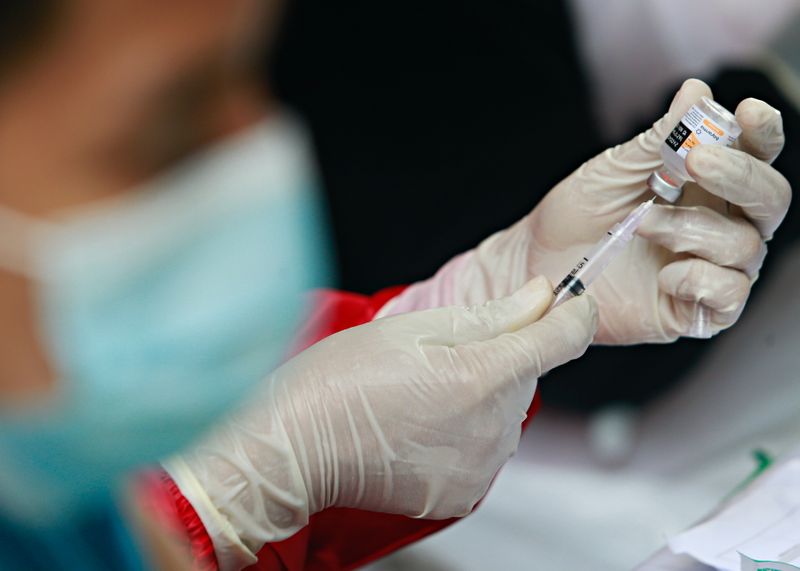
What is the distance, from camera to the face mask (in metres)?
0.54

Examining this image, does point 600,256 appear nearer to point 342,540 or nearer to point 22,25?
point 342,540

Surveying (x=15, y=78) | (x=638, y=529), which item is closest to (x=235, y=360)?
(x=15, y=78)

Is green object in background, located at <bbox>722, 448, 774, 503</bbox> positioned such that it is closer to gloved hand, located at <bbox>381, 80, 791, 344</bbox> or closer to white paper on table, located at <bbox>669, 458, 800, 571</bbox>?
white paper on table, located at <bbox>669, 458, 800, 571</bbox>

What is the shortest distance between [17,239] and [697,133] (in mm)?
533

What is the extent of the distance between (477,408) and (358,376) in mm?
111

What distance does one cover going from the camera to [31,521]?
0.54 m

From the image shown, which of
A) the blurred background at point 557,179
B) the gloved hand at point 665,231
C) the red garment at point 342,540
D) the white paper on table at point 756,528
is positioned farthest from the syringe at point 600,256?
the blurred background at point 557,179

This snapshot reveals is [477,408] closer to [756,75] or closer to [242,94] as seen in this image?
[242,94]

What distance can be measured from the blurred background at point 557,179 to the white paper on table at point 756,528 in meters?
0.14

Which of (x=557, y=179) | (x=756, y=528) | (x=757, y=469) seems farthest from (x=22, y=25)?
(x=557, y=179)

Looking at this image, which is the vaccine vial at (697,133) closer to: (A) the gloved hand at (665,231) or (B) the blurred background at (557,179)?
(A) the gloved hand at (665,231)

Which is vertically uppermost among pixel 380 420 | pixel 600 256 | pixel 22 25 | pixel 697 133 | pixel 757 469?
pixel 22 25

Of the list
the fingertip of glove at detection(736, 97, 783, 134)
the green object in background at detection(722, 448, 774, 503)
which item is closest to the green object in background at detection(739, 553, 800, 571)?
the green object in background at detection(722, 448, 774, 503)

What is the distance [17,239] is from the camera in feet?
1.72
